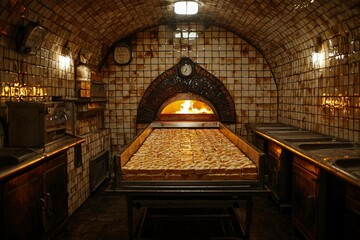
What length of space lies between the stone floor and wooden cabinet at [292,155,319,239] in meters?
0.41

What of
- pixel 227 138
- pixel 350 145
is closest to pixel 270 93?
pixel 227 138

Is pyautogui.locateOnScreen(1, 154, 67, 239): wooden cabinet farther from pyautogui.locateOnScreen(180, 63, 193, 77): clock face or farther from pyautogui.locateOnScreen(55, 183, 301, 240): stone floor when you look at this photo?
pyautogui.locateOnScreen(180, 63, 193, 77): clock face

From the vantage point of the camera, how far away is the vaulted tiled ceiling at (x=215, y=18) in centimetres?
401

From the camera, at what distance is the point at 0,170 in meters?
2.67

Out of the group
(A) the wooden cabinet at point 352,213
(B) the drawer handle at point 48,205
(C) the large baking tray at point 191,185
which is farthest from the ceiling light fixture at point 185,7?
(A) the wooden cabinet at point 352,213

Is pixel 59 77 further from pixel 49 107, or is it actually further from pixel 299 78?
pixel 299 78

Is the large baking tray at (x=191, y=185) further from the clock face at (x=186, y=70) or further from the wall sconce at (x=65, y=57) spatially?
the clock face at (x=186, y=70)

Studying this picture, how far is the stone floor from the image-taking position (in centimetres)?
448

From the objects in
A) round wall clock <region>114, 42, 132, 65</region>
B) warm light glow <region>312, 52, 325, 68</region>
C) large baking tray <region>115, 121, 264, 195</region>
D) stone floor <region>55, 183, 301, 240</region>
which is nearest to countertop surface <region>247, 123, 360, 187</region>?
large baking tray <region>115, 121, 264, 195</region>

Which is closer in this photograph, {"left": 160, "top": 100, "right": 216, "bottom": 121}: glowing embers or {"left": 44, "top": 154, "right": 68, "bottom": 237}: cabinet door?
{"left": 44, "top": 154, "right": 68, "bottom": 237}: cabinet door

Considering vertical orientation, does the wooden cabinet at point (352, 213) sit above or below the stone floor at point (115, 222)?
above

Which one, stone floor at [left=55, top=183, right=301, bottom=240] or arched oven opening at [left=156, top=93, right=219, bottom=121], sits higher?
arched oven opening at [left=156, top=93, right=219, bottom=121]

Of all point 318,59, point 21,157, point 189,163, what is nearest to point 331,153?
point 189,163

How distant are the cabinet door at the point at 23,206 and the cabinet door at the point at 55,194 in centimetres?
18
